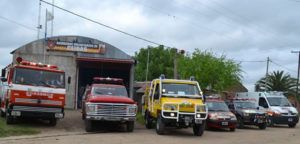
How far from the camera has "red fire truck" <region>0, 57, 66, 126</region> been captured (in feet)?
46.2

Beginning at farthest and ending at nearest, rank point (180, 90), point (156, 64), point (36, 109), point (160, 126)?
1. point (156, 64)
2. point (180, 90)
3. point (36, 109)
4. point (160, 126)

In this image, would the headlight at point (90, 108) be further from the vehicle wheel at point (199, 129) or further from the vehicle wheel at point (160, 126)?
the vehicle wheel at point (199, 129)

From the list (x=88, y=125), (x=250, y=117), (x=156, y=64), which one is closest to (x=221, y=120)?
(x=250, y=117)

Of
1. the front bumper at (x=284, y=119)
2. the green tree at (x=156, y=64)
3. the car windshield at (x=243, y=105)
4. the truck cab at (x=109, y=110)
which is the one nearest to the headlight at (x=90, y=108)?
the truck cab at (x=109, y=110)

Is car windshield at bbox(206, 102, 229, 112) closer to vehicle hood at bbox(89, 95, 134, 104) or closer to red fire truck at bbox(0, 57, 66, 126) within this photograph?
vehicle hood at bbox(89, 95, 134, 104)

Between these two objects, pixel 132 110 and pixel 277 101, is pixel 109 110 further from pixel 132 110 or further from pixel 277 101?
pixel 277 101

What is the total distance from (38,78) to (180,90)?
6101 millimetres

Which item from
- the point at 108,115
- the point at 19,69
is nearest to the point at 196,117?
the point at 108,115

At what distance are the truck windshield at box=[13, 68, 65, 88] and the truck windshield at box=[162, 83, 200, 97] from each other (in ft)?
14.8

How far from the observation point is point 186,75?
27.8 m

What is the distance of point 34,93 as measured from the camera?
47.0ft

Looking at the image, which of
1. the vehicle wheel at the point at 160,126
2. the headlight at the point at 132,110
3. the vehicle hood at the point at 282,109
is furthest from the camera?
the vehicle hood at the point at 282,109

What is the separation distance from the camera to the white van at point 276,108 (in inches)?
864

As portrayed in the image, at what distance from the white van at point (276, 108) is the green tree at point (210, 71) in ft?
12.1
